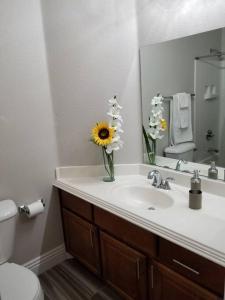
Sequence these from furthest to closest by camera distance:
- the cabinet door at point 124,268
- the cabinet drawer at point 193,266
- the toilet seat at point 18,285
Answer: the cabinet door at point 124,268 < the toilet seat at point 18,285 < the cabinet drawer at point 193,266

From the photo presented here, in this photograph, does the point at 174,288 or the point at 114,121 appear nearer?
the point at 174,288

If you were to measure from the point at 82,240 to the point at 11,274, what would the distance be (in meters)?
0.56

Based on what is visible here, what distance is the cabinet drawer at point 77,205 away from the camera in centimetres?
168

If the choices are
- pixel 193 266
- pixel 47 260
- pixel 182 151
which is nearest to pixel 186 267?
pixel 193 266

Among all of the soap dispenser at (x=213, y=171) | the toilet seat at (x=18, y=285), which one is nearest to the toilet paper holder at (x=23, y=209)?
the toilet seat at (x=18, y=285)

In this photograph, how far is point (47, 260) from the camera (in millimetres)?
2025

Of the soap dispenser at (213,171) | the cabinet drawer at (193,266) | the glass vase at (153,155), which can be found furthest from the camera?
the glass vase at (153,155)

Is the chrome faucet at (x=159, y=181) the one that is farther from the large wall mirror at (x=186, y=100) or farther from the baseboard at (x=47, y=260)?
the baseboard at (x=47, y=260)

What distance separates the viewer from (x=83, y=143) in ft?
6.32

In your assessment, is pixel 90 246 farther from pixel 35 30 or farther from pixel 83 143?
pixel 35 30

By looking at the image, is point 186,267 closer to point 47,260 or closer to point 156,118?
point 156,118

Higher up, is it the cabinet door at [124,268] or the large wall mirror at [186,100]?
the large wall mirror at [186,100]

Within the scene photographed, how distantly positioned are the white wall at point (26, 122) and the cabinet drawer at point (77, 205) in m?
0.11

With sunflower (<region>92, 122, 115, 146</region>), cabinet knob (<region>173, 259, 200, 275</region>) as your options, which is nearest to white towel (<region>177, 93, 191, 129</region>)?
sunflower (<region>92, 122, 115, 146</region>)
